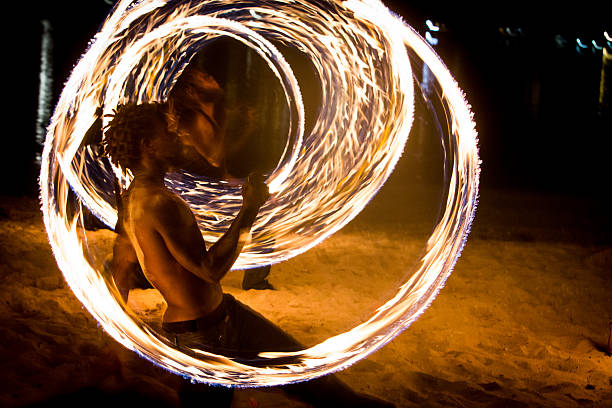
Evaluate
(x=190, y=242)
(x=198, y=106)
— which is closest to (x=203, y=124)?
(x=198, y=106)

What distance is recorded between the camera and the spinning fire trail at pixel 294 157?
338 cm

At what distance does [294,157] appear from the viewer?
19.8ft

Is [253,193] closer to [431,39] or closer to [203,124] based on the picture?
[203,124]

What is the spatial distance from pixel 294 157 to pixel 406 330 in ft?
6.76

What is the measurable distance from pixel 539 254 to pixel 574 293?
1.54 metres

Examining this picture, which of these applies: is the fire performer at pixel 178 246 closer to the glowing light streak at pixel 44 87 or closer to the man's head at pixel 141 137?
the man's head at pixel 141 137

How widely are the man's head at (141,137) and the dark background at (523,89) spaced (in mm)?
12202

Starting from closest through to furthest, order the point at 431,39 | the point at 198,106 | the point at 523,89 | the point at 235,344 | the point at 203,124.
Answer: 1. the point at 235,344
2. the point at 198,106
3. the point at 203,124
4. the point at 431,39
5. the point at 523,89

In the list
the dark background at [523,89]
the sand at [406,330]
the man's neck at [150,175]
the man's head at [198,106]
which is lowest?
the sand at [406,330]

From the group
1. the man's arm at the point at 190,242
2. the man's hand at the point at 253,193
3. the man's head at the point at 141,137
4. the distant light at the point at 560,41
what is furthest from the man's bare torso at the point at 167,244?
the distant light at the point at 560,41

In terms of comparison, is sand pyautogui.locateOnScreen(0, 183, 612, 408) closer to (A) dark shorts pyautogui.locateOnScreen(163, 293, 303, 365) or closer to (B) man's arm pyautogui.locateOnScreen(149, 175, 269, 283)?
(A) dark shorts pyautogui.locateOnScreen(163, 293, 303, 365)

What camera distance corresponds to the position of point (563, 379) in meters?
4.15

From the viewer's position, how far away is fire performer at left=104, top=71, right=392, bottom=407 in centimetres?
256

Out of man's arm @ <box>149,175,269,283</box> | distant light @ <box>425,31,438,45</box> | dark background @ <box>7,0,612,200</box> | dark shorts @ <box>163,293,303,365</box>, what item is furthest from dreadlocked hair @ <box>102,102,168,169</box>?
distant light @ <box>425,31,438,45</box>
